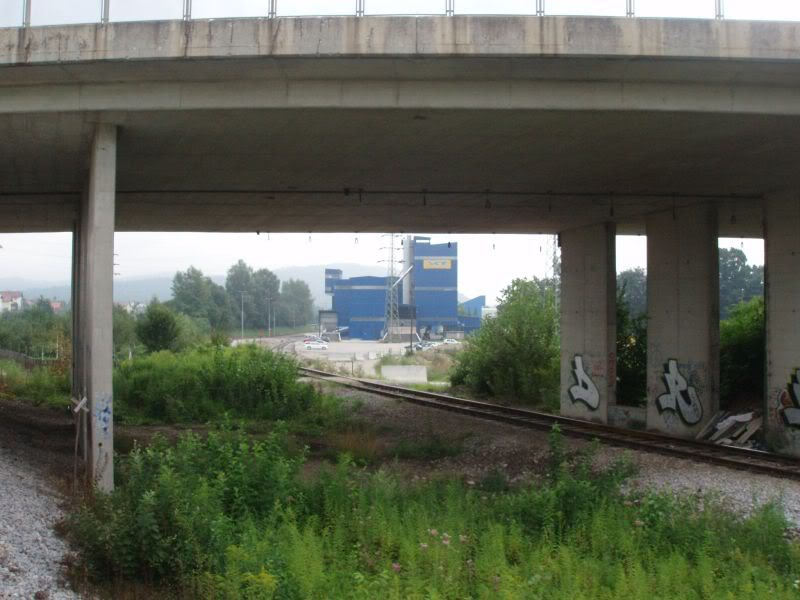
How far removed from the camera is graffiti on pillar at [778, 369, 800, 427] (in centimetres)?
1541

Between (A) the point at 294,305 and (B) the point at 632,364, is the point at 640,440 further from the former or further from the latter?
(A) the point at 294,305

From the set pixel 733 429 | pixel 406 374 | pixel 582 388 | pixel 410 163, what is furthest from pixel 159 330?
pixel 733 429

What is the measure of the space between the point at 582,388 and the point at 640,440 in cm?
520

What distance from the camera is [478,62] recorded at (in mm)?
10820

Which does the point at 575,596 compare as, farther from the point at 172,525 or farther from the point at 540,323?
the point at 540,323

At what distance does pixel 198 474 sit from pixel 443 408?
1284 centimetres

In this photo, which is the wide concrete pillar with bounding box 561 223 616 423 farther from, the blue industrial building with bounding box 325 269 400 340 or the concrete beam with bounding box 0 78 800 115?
Answer: the blue industrial building with bounding box 325 269 400 340

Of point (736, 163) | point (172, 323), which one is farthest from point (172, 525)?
point (172, 323)

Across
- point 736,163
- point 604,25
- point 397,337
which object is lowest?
point 397,337

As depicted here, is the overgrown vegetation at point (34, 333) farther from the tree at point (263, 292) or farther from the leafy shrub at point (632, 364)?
the tree at point (263, 292)

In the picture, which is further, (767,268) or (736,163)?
(767,268)

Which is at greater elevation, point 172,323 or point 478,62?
point 478,62

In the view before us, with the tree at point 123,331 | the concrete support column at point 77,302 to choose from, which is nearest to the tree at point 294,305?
the tree at point 123,331

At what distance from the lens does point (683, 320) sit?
18188mm
